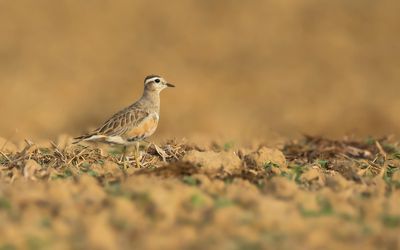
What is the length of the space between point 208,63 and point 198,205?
22.6 meters

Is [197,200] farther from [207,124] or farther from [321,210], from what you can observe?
[207,124]

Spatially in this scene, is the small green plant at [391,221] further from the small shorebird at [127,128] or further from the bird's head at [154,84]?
the bird's head at [154,84]

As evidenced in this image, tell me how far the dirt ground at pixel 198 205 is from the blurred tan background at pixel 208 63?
11057mm

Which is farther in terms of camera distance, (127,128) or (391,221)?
(127,128)

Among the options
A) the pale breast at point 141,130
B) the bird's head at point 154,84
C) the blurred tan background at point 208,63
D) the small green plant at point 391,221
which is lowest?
the small green plant at point 391,221

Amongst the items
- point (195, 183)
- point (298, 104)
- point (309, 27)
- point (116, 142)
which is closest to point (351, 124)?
point (298, 104)

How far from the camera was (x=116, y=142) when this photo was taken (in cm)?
1067

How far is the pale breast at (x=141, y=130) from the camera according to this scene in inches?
418

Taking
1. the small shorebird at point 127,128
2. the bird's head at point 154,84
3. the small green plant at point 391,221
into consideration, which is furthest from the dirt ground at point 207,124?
the bird's head at point 154,84

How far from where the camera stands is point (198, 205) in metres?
6.96

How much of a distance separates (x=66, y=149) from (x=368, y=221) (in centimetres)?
430

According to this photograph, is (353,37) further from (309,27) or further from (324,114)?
(324,114)

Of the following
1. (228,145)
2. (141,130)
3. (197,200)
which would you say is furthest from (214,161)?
(228,145)

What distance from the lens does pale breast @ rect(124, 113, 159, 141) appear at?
10.6 metres
